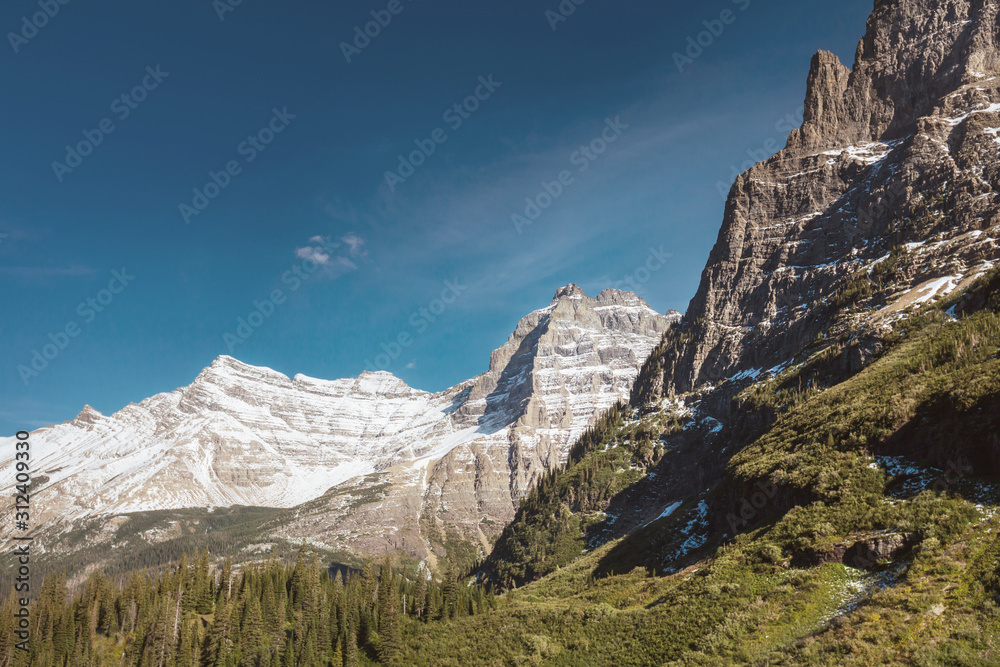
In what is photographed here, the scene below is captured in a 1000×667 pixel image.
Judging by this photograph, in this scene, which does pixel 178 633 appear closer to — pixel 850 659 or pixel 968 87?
pixel 850 659

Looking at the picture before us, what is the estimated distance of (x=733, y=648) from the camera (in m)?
45.4

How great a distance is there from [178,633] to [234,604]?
975 cm

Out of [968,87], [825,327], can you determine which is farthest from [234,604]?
[968,87]
